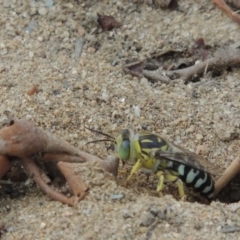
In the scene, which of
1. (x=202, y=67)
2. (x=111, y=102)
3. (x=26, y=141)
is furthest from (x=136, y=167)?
(x=202, y=67)

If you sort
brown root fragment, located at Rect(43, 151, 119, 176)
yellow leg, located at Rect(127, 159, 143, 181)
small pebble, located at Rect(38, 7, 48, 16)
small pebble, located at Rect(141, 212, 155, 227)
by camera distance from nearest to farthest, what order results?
1. small pebble, located at Rect(141, 212, 155, 227)
2. brown root fragment, located at Rect(43, 151, 119, 176)
3. yellow leg, located at Rect(127, 159, 143, 181)
4. small pebble, located at Rect(38, 7, 48, 16)

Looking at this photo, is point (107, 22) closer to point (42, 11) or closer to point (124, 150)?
point (42, 11)

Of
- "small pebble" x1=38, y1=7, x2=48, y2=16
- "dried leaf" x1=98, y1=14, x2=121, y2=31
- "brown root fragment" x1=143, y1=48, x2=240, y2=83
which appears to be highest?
"small pebble" x1=38, y1=7, x2=48, y2=16

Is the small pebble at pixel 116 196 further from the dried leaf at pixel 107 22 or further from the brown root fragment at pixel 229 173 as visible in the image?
the dried leaf at pixel 107 22

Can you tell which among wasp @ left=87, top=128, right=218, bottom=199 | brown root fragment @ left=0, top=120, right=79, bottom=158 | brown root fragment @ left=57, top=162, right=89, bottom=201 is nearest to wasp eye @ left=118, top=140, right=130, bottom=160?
wasp @ left=87, top=128, right=218, bottom=199

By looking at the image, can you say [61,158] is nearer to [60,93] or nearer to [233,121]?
[60,93]

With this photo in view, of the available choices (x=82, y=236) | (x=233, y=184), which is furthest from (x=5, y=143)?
(x=233, y=184)

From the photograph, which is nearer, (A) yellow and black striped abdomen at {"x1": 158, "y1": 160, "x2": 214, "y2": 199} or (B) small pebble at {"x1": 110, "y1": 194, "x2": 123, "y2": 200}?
(B) small pebble at {"x1": 110, "y1": 194, "x2": 123, "y2": 200}

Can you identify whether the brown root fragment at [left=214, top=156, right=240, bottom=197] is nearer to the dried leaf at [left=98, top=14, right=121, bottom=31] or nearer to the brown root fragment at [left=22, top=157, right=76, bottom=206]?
the brown root fragment at [left=22, top=157, right=76, bottom=206]

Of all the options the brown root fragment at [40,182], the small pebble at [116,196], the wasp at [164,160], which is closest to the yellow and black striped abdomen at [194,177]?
the wasp at [164,160]
